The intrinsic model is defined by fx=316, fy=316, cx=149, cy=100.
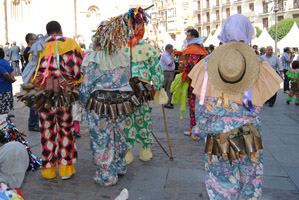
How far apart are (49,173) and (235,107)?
2.83 m

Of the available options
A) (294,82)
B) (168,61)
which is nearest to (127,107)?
(168,61)

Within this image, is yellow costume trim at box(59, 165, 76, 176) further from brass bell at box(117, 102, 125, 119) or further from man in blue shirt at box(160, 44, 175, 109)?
man in blue shirt at box(160, 44, 175, 109)

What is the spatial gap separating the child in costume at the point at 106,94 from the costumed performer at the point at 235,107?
1.33 metres

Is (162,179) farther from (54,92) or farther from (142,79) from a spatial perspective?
(54,92)

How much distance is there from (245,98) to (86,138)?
14.5ft

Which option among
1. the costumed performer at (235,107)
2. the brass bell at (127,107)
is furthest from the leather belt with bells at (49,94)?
the costumed performer at (235,107)

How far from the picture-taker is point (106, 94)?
3.79 meters

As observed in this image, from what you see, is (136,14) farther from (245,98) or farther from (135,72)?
(245,98)

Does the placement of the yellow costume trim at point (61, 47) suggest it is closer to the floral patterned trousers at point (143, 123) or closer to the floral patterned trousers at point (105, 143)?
the floral patterned trousers at point (105, 143)

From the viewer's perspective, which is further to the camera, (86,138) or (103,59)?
(86,138)

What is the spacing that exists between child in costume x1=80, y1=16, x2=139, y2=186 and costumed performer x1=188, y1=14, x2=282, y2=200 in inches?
52.4

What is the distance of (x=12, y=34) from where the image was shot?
2978cm

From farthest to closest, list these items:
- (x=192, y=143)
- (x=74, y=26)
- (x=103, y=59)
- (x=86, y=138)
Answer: (x=74, y=26) → (x=86, y=138) → (x=192, y=143) → (x=103, y=59)

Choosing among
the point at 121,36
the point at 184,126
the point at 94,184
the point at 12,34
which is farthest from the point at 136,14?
the point at 12,34
